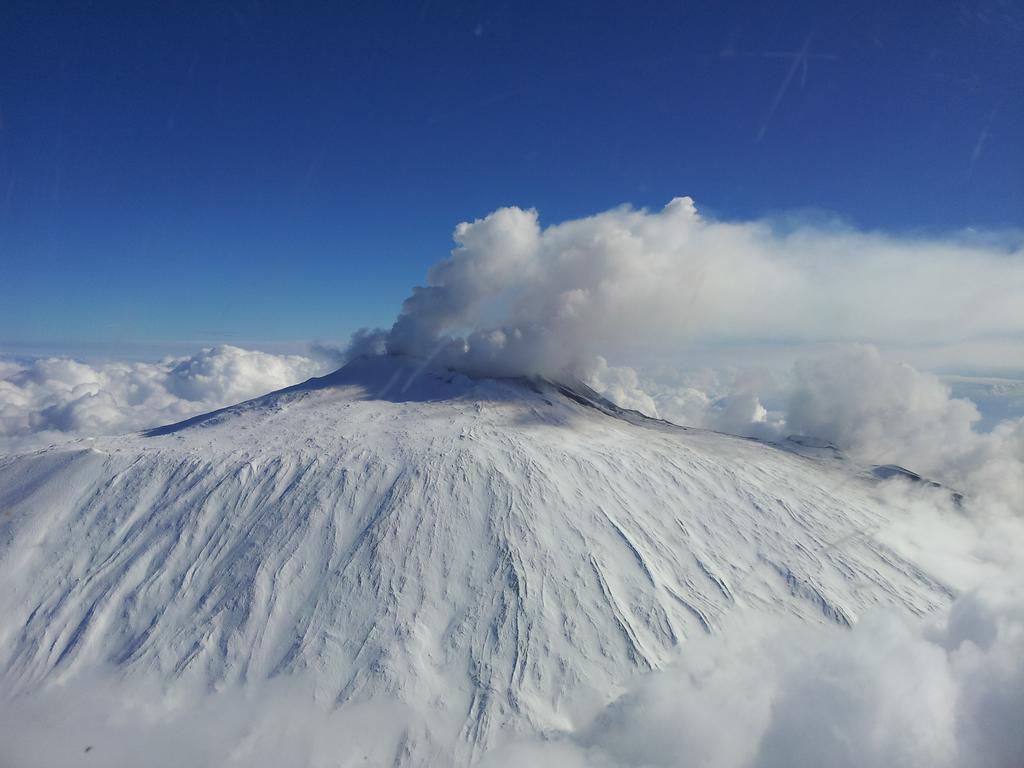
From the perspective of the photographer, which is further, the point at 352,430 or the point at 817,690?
the point at 352,430

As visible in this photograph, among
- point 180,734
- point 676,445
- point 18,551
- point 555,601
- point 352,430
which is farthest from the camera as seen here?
point 676,445

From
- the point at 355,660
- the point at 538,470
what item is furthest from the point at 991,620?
the point at 355,660

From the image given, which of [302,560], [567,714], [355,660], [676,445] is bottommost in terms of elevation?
[567,714]

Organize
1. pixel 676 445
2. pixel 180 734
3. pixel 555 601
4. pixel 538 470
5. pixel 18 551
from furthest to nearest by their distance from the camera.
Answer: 1. pixel 676 445
2. pixel 538 470
3. pixel 18 551
4. pixel 555 601
5. pixel 180 734

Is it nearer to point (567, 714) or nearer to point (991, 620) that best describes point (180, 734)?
point (567, 714)

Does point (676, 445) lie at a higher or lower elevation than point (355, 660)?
higher

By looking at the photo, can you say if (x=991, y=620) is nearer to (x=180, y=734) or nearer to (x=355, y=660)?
(x=355, y=660)

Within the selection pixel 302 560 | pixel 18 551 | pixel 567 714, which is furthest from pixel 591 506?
pixel 18 551
